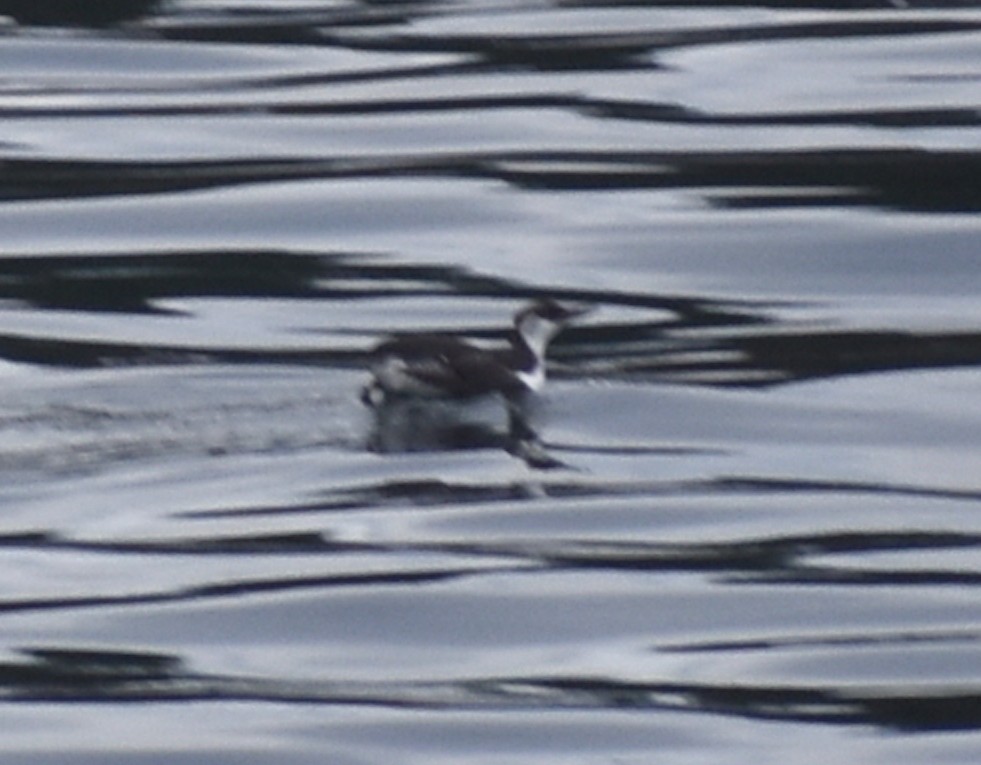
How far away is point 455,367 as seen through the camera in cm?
1811

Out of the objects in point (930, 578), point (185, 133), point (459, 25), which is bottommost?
point (930, 578)

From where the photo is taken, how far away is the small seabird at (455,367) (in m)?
17.8

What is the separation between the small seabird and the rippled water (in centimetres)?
16

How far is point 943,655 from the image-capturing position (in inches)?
550

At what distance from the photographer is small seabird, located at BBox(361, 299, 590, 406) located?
58.3ft

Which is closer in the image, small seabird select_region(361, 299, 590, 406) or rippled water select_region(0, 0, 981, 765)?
rippled water select_region(0, 0, 981, 765)

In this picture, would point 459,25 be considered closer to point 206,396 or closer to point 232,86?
point 232,86

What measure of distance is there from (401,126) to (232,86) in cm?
203

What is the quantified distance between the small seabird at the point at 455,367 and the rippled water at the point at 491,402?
16 cm

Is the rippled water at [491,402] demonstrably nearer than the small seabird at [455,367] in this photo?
Yes

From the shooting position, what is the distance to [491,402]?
1816 cm

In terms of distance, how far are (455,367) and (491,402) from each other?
0.66 feet

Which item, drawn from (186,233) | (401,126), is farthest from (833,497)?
(401,126)

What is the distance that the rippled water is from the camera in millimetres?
13664
